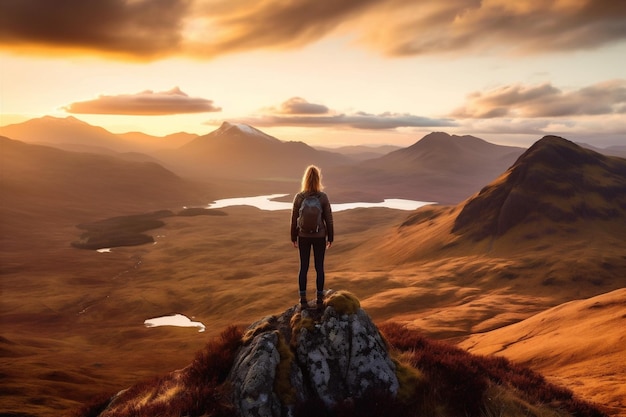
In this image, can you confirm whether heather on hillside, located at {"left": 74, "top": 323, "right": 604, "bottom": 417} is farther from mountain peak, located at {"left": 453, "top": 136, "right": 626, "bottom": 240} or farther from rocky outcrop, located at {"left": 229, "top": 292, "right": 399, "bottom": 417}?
mountain peak, located at {"left": 453, "top": 136, "right": 626, "bottom": 240}

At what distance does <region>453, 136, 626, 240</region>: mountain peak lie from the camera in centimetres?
11156

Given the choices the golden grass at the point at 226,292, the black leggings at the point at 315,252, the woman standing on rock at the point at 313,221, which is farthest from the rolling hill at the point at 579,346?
the woman standing on rock at the point at 313,221

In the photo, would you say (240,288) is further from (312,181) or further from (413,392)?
(413,392)

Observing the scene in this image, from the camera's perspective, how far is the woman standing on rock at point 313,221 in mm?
12977

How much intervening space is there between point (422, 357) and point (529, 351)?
64.3 feet

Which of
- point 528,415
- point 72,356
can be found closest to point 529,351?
point 528,415

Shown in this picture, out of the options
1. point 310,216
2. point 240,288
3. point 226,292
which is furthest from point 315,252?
point 240,288

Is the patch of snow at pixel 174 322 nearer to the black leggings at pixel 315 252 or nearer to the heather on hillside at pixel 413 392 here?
the heather on hillside at pixel 413 392

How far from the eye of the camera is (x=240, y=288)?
103m

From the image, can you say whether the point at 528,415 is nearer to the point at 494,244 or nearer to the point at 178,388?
the point at 178,388

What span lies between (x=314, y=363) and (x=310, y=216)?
14.3ft

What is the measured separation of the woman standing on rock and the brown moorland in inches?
525

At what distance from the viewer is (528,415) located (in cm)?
1248

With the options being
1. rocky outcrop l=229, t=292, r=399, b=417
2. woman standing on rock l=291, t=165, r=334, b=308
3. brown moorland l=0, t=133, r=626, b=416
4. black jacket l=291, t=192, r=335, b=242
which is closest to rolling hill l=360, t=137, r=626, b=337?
brown moorland l=0, t=133, r=626, b=416
